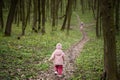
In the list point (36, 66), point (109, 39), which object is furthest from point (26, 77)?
point (109, 39)

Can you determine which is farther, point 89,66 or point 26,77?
point 89,66

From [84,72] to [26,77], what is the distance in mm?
3042

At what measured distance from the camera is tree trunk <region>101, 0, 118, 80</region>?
24.8 feet

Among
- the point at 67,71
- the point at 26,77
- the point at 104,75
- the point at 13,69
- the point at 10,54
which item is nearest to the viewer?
the point at 104,75

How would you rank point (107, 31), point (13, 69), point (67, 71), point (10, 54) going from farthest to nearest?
point (10, 54)
point (67, 71)
point (13, 69)
point (107, 31)

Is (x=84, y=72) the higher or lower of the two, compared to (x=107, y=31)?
lower

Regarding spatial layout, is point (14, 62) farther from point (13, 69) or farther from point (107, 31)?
point (107, 31)

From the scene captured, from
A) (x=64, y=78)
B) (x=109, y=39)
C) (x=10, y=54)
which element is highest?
(x=109, y=39)

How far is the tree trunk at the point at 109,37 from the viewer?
298 inches

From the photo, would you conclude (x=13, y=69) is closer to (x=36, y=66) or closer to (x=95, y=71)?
(x=36, y=66)

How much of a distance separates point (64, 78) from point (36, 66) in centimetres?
229

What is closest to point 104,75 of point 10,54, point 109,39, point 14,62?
point 109,39

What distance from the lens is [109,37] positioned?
25.1 feet

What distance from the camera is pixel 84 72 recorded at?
36.6ft
